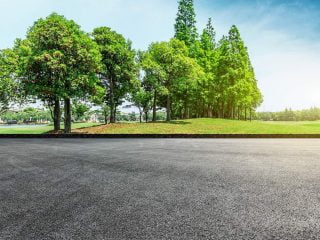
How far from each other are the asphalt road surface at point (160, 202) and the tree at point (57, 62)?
19.9 m

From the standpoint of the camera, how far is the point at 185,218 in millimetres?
4492

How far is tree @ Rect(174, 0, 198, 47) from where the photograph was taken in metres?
53.8

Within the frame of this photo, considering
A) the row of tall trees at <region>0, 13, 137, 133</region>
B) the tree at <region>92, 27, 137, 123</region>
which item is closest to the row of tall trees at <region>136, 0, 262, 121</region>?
the tree at <region>92, 27, 137, 123</region>

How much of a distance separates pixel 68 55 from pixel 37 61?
3026mm

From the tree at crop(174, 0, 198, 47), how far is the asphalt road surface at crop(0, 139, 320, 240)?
155ft

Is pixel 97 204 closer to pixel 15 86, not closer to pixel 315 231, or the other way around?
pixel 315 231

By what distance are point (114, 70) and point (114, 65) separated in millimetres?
640

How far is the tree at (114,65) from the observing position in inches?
1503

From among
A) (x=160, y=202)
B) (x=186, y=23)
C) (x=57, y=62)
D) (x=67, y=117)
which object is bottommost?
(x=160, y=202)

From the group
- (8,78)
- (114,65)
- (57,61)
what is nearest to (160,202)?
(57,61)

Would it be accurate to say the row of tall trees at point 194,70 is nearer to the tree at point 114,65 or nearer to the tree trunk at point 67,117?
the tree at point 114,65

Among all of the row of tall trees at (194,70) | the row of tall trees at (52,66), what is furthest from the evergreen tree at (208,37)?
the row of tall trees at (52,66)

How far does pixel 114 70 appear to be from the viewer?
38.3 metres

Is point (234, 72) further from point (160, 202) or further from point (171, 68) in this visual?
point (160, 202)
